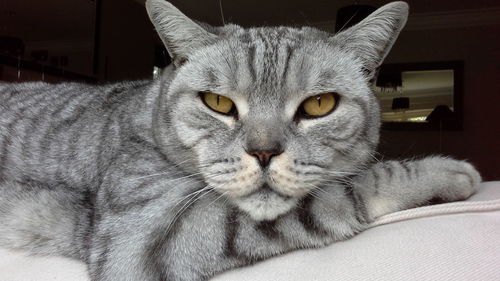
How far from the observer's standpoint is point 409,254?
25.9 inches

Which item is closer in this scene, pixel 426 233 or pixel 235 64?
pixel 426 233

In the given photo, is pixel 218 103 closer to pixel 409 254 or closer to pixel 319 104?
pixel 319 104

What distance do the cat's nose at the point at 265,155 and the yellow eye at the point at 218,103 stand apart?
0.14 m

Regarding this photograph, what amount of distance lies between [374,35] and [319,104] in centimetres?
21

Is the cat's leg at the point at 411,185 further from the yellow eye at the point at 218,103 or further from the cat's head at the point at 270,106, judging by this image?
the yellow eye at the point at 218,103

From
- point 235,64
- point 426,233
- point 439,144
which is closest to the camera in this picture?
point 426,233

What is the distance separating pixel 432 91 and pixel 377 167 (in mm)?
3665

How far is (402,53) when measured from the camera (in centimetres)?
439

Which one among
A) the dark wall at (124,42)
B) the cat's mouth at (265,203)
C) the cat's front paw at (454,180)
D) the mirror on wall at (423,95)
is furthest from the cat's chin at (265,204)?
the mirror on wall at (423,95)

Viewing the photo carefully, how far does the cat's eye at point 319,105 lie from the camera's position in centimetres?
89

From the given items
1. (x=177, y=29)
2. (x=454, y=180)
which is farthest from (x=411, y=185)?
(x=177, y=29)

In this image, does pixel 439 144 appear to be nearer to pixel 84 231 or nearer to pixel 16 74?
pixel 16 74

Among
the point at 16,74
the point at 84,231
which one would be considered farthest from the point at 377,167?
the point at 16,74

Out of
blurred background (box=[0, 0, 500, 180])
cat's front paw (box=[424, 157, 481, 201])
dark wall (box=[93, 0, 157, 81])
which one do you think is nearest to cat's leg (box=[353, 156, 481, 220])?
cat's front paw (box=[424, 157, 481, 201])
